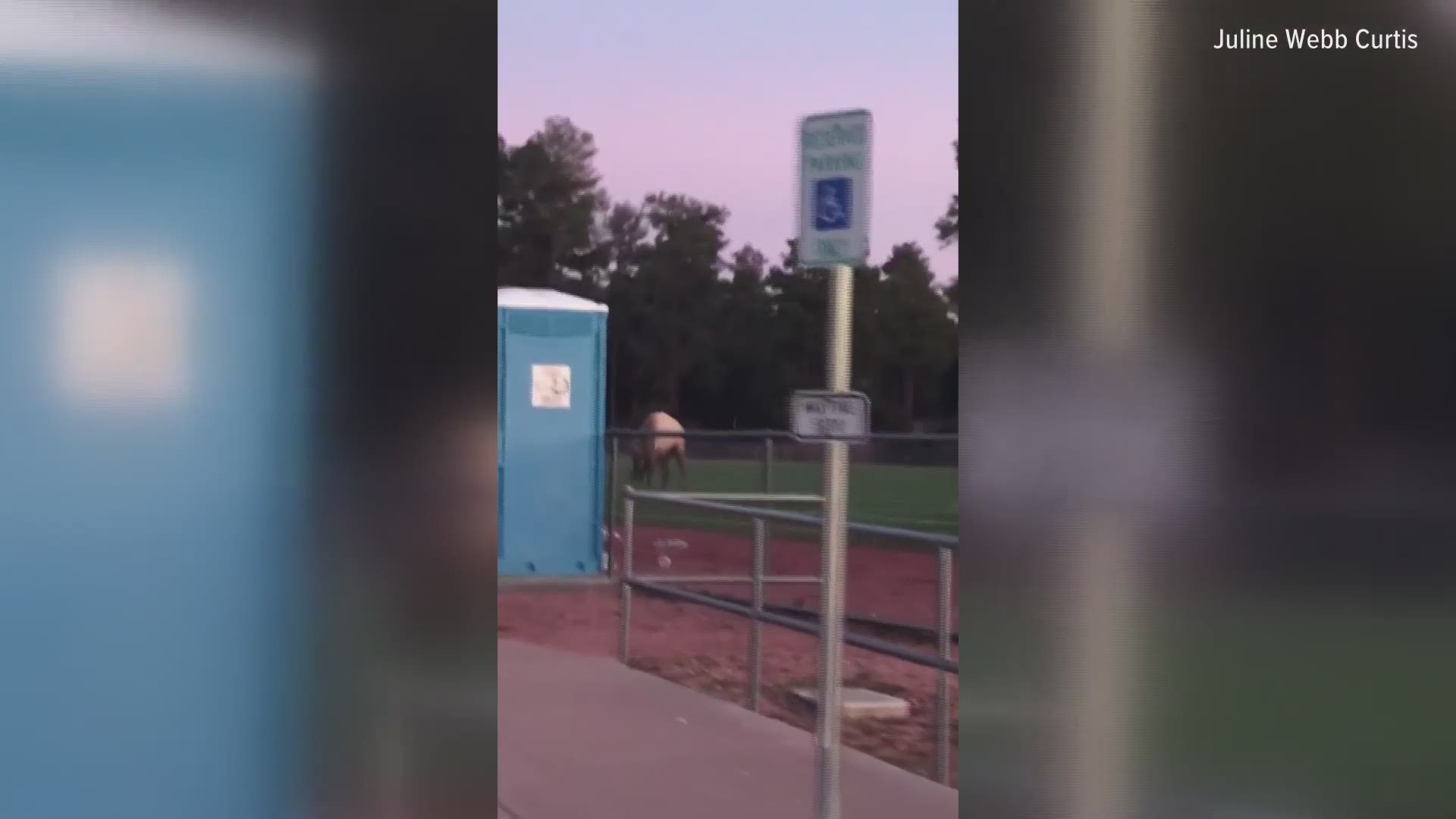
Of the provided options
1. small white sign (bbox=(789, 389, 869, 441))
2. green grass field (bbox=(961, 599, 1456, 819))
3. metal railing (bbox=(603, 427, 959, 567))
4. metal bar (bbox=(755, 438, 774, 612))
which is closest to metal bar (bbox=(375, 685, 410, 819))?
small white sign (bbox=(789, 389, 869, 441))

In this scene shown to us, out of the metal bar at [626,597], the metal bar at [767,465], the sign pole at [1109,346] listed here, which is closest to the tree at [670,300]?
the metal bar at [767,465]

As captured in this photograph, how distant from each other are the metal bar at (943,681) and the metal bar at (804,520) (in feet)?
0.60

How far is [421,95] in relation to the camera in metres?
4.37

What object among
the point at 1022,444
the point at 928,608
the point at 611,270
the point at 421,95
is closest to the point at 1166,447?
the point at 1022,444

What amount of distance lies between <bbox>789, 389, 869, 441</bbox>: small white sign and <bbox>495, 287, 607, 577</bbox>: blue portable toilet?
303 inches

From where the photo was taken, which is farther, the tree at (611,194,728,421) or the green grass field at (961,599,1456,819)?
the tree at (611,194,728,421)

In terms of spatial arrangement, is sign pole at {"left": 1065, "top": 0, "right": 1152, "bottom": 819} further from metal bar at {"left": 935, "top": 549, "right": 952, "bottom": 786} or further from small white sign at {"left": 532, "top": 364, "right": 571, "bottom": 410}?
small white sign at {"left": 532, "top": 364, "right": 571, "bottom": 410}

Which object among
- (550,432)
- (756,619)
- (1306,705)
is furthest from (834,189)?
(550,432)

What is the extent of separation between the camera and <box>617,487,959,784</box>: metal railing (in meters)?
6.41

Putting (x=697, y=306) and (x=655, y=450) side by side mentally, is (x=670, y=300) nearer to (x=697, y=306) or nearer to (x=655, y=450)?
(x=697, y=306)

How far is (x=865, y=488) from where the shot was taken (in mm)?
29047

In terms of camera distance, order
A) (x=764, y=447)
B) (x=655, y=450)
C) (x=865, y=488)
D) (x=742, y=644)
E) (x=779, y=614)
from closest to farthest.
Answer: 1. (x=779, y=614)
2. (x=742, y=644)
3. (x=764, y=447)
4. (x=655, y=450)
5. (x=865, y=488)

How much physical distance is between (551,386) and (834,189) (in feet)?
26.5

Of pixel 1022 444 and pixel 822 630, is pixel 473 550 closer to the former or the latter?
pixel 822 630
